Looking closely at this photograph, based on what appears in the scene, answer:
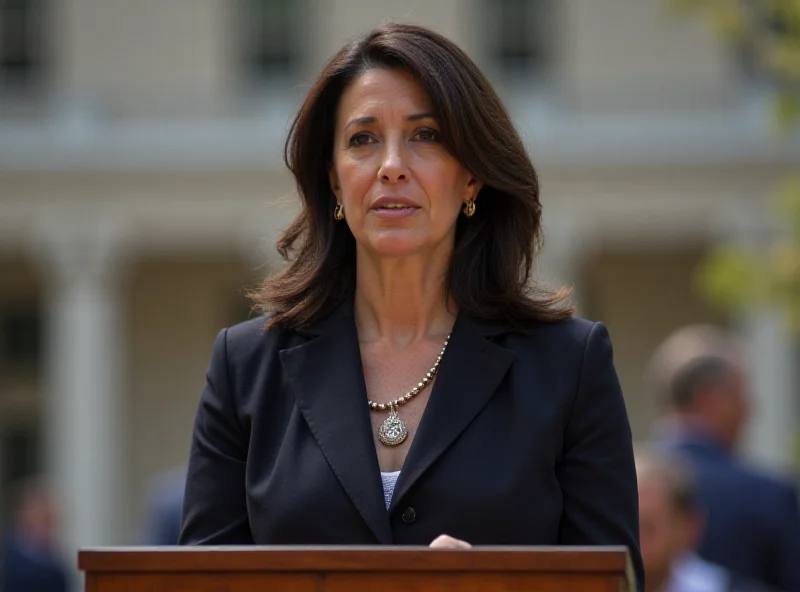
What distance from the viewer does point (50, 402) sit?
2927 centimetres

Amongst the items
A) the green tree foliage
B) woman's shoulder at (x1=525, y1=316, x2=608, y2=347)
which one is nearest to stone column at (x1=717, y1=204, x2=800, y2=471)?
the green tree foliage

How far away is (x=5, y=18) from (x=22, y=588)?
17.7 meters

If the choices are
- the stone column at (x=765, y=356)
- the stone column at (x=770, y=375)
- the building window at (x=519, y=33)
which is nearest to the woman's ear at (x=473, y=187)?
the stone column at (x=765, y=356)

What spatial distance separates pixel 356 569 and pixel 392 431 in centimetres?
66

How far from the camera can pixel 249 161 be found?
1083 inches

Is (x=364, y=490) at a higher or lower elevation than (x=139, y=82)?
lower

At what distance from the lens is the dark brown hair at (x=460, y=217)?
10.2ft

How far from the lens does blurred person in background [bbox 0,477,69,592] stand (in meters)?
13.4

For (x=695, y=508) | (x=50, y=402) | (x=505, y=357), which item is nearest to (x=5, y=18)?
(x=50, y=402)

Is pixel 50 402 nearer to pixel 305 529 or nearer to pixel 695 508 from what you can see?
pixel 695 508

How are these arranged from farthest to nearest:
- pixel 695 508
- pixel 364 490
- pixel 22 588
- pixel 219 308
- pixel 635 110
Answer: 1. pixel 219 308
2. pixel 635 110
3. pixel 22 588
4. pixel 695 508
5. pixel 364 490

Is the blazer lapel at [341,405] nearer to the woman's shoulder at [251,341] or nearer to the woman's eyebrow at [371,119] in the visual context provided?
the woman's shoulder at [251,341]

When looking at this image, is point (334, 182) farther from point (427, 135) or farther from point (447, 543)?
point (447, 543)

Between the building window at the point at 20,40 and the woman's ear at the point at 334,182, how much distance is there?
26.4m
